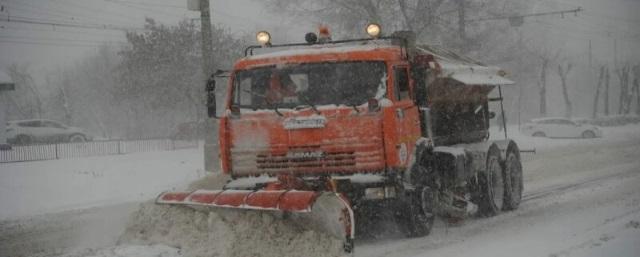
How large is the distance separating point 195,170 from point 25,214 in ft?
22.0

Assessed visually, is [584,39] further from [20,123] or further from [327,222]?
[327,222]

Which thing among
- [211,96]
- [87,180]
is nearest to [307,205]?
[211,96]

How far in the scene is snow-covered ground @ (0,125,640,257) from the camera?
27.0ft

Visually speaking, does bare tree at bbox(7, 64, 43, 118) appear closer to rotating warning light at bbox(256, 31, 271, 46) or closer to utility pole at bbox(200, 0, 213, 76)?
utility pole at bbox(200, 0, 213, 76)

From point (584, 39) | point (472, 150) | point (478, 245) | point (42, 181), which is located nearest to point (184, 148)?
point (42, 181)

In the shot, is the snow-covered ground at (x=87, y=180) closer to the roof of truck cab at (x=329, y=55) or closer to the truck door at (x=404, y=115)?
the roof of truck cab at (x=329, y=55)

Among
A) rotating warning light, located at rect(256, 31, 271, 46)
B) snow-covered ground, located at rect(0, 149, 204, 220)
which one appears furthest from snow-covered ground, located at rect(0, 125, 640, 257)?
rotating warning light, located at rect(256, 31, 271, 46)

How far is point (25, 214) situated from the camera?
520 inches

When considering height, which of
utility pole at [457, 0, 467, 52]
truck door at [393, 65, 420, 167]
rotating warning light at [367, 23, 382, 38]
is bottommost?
truck door at [393, 65, 420, 167]

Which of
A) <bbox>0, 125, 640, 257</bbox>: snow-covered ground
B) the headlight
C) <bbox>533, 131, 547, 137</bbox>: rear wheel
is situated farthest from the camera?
<bbox>533, 131, 547, 137</bbox>: rear wheel

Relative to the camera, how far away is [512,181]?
12.5 meters

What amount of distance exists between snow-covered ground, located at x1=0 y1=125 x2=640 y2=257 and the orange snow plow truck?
57 centimetres

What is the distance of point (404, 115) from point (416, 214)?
1289 millimetres

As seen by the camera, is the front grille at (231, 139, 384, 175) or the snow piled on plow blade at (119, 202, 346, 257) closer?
the snow piled on plow blade at (119, 202, 346, 257)
